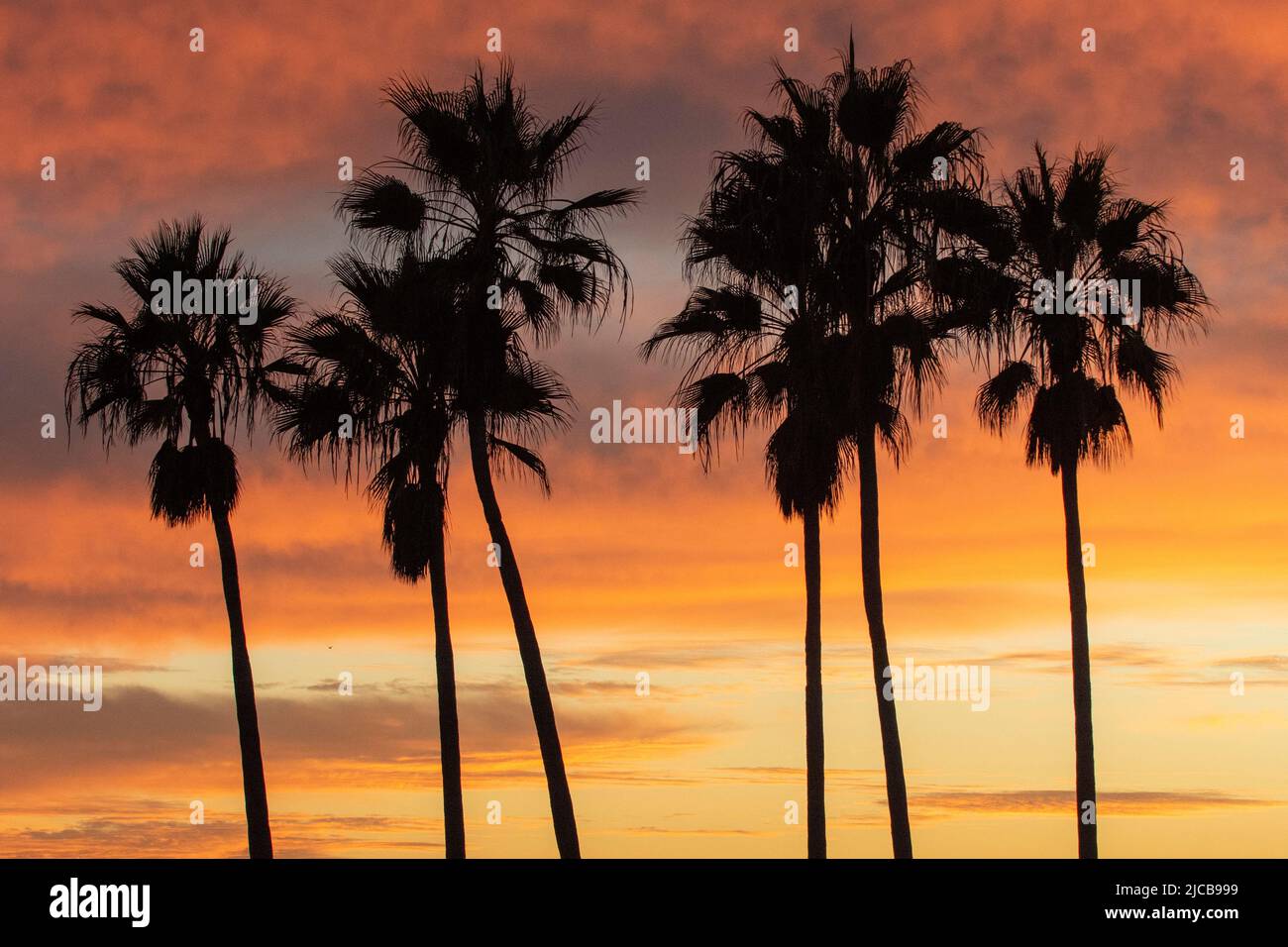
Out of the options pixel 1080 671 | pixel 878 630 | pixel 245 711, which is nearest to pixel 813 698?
pixel 878 630

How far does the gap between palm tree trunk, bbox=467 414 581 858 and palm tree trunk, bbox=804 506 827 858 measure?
17.0 ft

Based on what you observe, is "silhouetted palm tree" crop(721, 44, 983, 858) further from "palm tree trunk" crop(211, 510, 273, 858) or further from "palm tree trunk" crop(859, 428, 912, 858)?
"palm tree trunk" crop(211, 510, 273, 858)

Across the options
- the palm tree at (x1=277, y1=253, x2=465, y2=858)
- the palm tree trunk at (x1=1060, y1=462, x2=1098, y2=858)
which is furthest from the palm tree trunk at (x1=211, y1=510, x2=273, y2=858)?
the palm tree trunk at (x1=1060, y1=462, x2=1098, y2=858)

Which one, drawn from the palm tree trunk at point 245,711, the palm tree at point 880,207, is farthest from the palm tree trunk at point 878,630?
the palm tree trunk at point 245,711

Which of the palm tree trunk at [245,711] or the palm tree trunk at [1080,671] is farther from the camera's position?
the palm tree trunk at [245,711]

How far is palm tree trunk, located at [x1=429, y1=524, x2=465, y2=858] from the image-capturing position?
37.3m

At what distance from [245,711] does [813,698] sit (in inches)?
548

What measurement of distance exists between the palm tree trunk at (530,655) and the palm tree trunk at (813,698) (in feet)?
17.0

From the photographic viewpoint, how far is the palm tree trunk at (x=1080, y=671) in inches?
1385

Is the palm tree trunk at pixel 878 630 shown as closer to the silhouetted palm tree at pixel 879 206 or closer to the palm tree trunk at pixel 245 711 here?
the silhouetted palm tree at pixel 879 206
